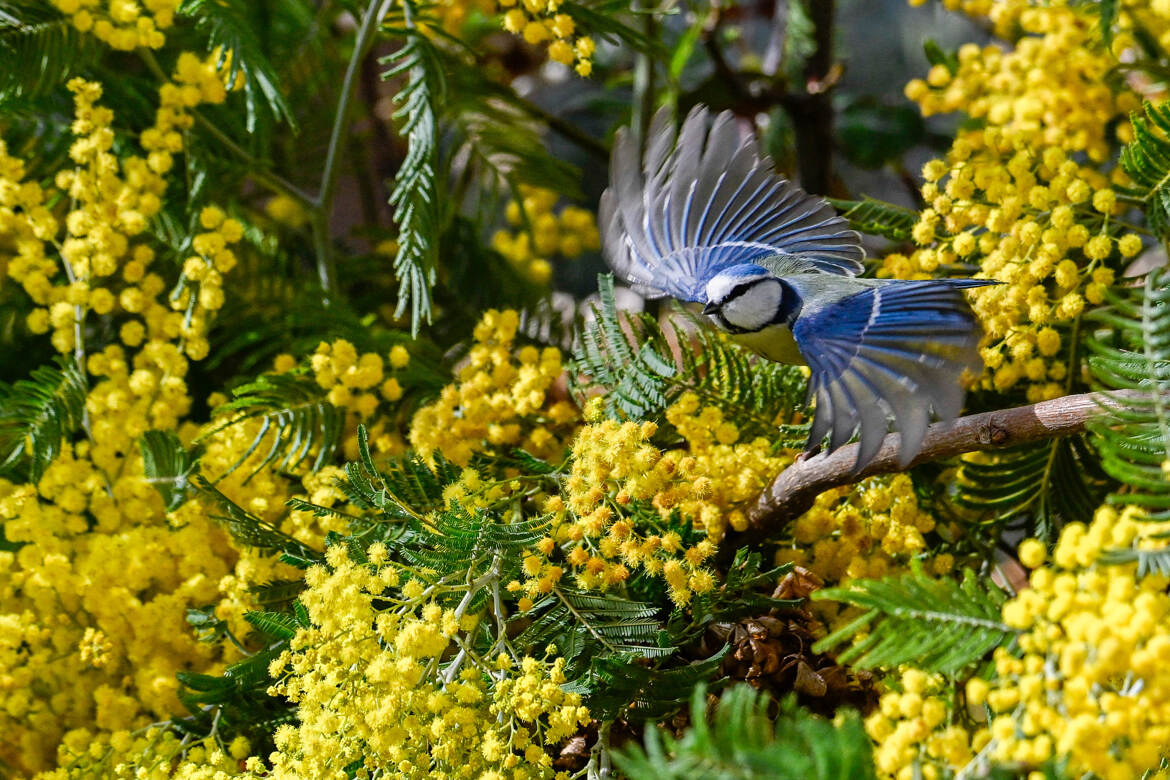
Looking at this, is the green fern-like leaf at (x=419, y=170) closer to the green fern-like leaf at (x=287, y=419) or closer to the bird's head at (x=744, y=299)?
the green fern-like leaf at (x=287, y=419)

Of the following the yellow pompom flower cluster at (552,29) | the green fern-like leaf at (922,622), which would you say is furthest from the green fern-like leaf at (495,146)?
the green fern-like leaf at (922,622)

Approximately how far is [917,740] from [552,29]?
479 millimetres

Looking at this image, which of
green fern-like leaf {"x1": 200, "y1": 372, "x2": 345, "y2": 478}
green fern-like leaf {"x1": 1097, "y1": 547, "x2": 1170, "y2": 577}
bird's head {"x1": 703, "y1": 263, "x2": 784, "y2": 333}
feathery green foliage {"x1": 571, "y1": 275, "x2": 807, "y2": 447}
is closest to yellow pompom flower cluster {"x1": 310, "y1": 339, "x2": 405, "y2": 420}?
green fern-like leaf {"x1": 200, "y1": 372, "x2": 345, "y2": 478}

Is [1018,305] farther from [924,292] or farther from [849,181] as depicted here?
[849,181]

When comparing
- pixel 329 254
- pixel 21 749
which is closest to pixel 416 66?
pixel 329 254

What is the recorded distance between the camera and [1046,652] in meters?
0.41

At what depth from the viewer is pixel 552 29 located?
69 centimetres

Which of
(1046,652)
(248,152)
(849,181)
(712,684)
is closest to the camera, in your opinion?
(1046,652)

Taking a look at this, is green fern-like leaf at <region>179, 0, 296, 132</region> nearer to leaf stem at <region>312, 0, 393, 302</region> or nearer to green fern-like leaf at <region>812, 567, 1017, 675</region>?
leaf stem at <region>312, 0, 393, 302</region>

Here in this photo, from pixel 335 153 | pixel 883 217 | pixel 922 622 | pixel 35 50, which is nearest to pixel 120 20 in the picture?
pixel 35 50

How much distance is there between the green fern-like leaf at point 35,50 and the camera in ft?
2.31

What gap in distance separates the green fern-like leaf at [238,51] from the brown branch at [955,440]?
1.37 ft

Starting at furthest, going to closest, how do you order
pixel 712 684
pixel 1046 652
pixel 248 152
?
1. pixel 248 152
2. pixel 712 684
3. pixel 1046 652

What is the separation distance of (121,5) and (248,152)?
0.17 m
